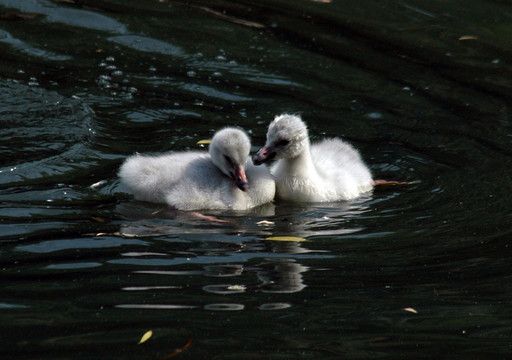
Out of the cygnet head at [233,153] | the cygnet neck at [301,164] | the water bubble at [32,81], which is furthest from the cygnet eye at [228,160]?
the water bubble at [32,81]

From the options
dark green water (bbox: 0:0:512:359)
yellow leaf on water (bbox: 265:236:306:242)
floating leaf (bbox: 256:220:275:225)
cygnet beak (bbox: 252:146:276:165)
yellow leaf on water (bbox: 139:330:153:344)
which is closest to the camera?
yellow leaf on water (bbox: 139:330:153:344)

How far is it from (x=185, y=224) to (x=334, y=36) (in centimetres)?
501

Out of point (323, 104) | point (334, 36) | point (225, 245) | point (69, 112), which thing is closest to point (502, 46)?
point (334, 36)

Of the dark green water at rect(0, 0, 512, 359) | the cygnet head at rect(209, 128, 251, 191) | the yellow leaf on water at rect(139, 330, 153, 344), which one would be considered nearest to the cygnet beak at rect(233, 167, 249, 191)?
the cygnet head at rect(209, 128, 251, 191)

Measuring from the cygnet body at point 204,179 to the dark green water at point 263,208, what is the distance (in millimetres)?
152

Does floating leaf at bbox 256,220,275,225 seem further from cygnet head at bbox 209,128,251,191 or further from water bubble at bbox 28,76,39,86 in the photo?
water bubble at bbox 28,76,39,86

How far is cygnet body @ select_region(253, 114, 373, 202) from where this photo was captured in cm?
668

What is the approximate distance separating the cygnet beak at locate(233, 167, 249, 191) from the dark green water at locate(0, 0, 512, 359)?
218mm

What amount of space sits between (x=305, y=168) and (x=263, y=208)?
1.50 feet

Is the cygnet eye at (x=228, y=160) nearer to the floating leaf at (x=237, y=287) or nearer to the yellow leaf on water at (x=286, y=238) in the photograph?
the yellow leaf on water at (x=286, y=238)

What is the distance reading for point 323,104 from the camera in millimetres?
8750

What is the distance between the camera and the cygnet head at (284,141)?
665cm

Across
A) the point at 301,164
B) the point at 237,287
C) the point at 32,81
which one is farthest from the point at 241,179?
the point at 32,81

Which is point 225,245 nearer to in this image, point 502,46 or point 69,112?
point 69,112
